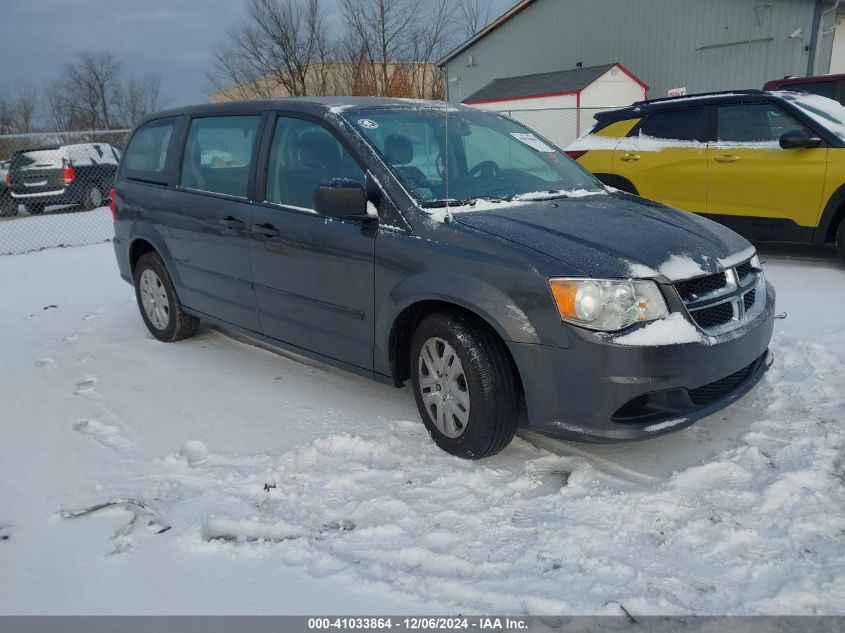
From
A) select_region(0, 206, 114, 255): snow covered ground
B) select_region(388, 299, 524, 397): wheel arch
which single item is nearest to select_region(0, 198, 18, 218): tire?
select_region(0, 206, 114, 255): snow covered ground

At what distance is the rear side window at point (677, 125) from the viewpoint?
7.17 m

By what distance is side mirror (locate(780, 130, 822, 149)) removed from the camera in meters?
6.36

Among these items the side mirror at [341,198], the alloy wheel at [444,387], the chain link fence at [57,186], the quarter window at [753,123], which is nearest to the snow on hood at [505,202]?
the side mirror at [341,198]

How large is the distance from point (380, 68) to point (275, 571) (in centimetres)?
3406

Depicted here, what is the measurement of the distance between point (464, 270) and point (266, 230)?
148 cm

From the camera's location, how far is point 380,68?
3403 centimetres

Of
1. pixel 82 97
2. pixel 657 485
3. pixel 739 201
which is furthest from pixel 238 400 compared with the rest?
pixel 82 97

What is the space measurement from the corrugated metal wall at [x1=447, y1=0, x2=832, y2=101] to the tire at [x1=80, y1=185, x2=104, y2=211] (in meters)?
16.8

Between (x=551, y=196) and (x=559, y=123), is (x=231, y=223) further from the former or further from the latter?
(x=559, y=123)

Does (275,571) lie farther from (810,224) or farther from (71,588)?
(810,224)

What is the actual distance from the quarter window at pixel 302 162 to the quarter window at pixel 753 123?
481cm

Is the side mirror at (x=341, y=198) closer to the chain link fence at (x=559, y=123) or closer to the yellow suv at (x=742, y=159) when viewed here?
the yellow suv at (x=742, y=159)

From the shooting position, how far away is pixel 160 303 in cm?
538

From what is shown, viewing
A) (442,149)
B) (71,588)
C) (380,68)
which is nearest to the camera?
(71,588)
